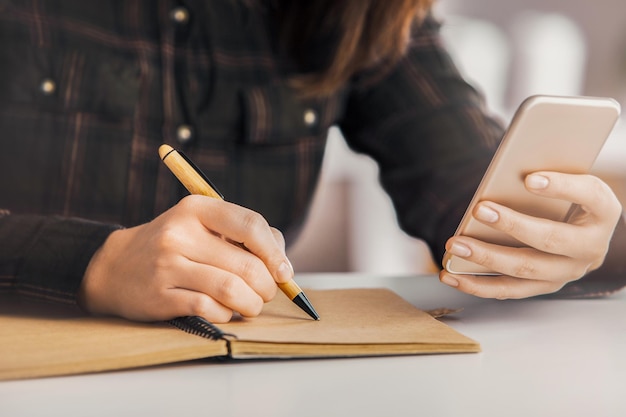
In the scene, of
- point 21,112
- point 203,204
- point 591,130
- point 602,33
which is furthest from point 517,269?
point 602,33

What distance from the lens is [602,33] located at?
8.04ft

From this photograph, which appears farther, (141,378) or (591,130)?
(591,130)

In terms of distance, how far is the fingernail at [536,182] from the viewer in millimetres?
548

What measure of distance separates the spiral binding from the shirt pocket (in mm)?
522

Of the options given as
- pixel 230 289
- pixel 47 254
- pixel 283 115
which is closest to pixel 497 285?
pixel 230 289

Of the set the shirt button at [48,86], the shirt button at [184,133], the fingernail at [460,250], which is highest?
the shirt button at [48,86]

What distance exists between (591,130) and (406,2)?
1.61 ft

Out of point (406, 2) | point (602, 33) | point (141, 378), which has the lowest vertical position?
point (141, 378)

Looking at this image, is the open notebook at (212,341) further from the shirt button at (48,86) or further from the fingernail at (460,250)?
the shirt button at (48,86)

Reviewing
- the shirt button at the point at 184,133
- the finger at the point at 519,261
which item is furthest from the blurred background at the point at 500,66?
the finger at the point at 519,261

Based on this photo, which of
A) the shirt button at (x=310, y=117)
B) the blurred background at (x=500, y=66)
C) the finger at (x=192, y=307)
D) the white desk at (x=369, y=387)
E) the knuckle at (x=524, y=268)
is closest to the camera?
the white desk at (x=369, y=387)

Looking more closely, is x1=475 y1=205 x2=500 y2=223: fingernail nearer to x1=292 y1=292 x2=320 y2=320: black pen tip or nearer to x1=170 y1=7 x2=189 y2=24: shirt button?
x1=292 y1=292 x2=320 y2=320: black pen tip

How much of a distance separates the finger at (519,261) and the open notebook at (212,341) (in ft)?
0.19

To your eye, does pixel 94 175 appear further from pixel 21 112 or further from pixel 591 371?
pixel 591 371
